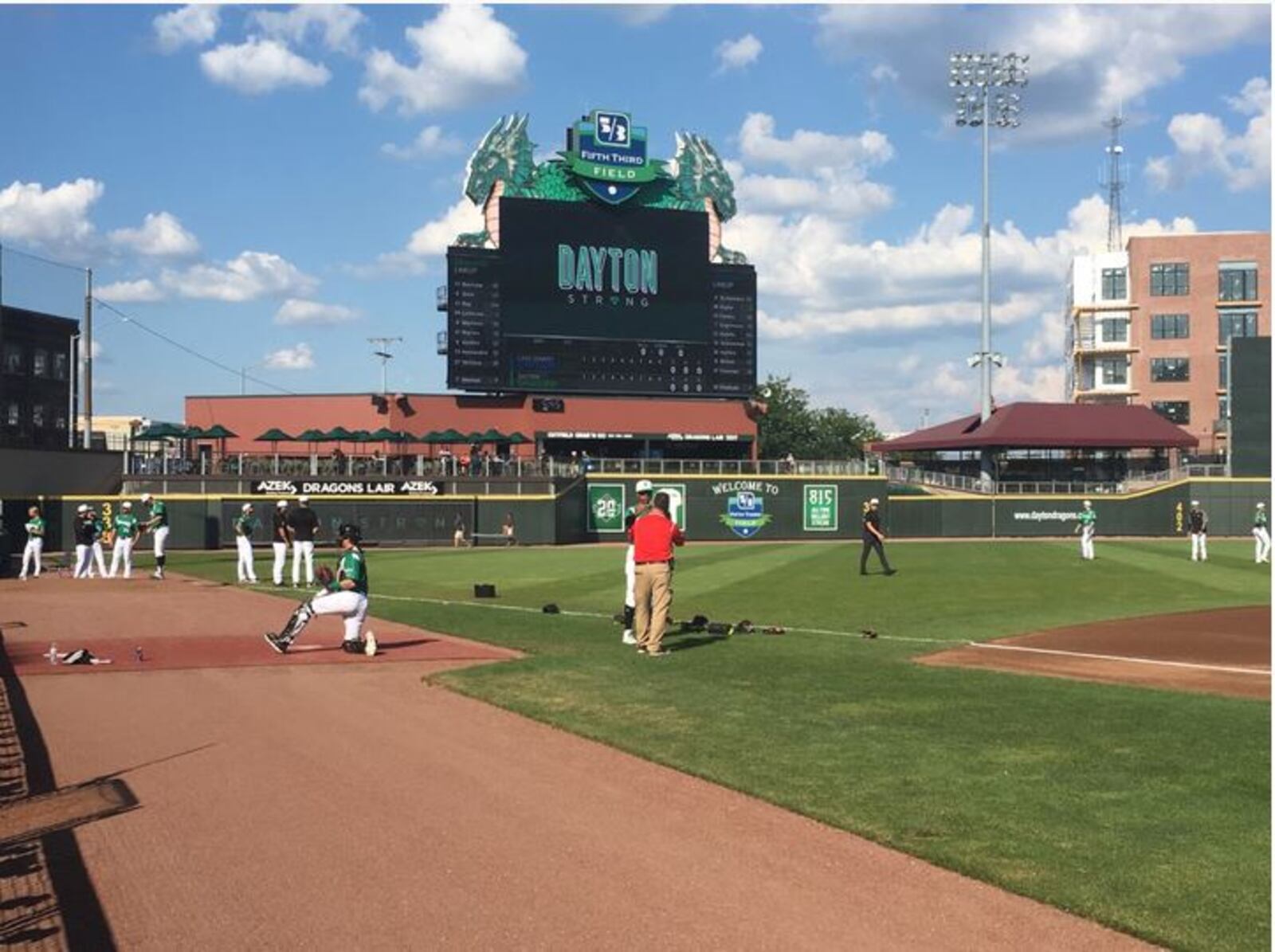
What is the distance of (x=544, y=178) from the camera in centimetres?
5547

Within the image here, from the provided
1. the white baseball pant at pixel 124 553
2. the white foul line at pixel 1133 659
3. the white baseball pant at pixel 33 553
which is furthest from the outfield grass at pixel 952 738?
the white baseball pant at pixel 33 553

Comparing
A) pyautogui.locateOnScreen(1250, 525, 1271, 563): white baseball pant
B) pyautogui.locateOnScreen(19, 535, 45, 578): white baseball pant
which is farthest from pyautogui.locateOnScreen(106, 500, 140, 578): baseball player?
pyautogui.locateOnScreen(1250, 525, 1271, 563): white baseball pant

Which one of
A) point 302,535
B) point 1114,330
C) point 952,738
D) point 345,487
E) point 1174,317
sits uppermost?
point 1174,317

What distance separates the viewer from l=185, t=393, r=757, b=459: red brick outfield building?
58562 millimetres

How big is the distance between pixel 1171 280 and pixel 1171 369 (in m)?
5.95

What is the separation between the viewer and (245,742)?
968cm

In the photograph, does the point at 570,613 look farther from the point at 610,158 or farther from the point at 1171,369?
the point at 1171,369

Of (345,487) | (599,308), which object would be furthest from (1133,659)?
(599,308)

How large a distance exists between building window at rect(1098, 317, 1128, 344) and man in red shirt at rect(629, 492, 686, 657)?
74730 mm

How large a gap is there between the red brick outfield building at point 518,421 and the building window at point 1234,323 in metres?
36.6

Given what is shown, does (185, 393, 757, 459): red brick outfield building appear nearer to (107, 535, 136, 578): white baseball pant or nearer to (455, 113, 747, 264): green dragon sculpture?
Answer: (455, 113, 747, 264): green dragon sculpture

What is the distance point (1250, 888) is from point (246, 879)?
5053mm

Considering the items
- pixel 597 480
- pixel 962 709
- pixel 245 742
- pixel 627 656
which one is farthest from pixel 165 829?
pixel 597 480

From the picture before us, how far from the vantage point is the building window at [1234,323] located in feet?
256
